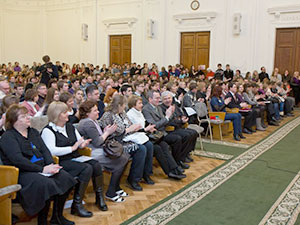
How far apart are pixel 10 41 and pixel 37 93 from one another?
17.2 m

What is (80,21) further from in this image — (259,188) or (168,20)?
(259,188)

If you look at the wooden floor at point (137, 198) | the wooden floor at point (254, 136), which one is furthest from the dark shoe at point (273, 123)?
the wooden floor at point (137, 198)

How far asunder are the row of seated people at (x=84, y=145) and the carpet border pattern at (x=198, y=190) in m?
0.46

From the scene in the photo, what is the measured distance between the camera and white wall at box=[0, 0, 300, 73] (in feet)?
46.2

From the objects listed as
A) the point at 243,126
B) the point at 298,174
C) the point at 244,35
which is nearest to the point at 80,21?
the point at 244,35

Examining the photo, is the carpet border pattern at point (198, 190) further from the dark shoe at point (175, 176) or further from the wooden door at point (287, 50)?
the wooden door at point (287, 50)

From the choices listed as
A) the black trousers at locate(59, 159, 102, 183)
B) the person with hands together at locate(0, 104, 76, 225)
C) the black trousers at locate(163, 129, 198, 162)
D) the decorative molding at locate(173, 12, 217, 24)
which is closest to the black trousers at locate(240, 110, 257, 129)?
the black trousers at locate(163, 129, 198, 162)

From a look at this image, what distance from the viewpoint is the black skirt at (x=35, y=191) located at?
3084 millimetres

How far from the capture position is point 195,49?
1593cm

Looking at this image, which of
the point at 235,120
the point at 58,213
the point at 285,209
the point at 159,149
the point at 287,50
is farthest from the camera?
the point at 287,50

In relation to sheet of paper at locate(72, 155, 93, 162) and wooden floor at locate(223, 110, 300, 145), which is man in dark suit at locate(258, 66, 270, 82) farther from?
sheet of paper at locate(72, 155, 93, 162)

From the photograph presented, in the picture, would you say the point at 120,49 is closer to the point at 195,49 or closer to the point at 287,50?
the point at 195,49

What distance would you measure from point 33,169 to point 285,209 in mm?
2932

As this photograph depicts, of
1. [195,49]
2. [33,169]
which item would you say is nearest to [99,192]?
[33,169]
